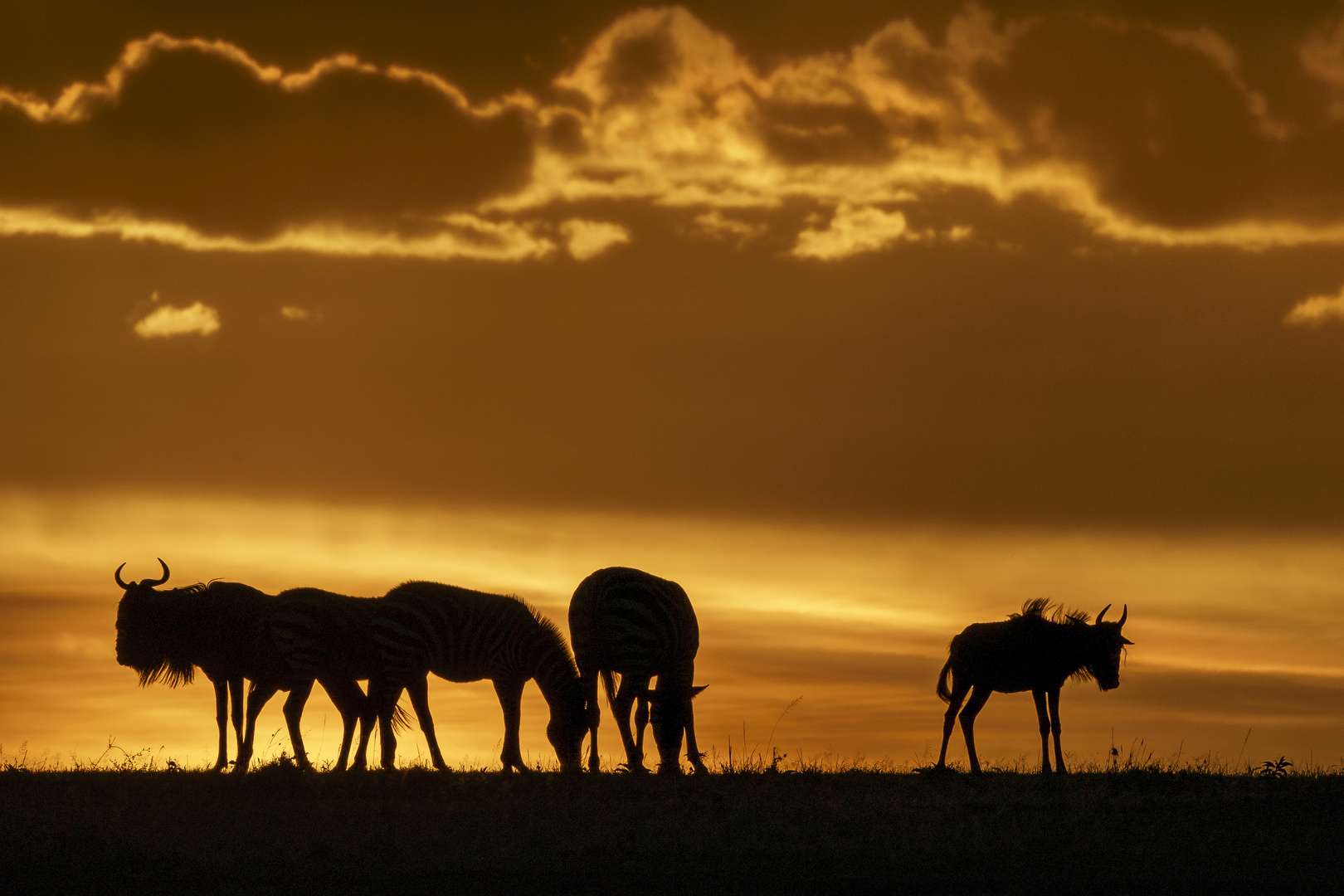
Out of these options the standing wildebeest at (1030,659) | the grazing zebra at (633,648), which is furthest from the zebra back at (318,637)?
the standing wildebeest at (1030,659)

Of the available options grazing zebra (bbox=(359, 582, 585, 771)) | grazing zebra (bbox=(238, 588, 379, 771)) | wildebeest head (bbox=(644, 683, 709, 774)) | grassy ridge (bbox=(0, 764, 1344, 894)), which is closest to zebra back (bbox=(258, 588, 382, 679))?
grazing zebra (bbox=(238, 588, 379, 771))

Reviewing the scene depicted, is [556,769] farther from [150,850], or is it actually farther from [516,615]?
[150,850]

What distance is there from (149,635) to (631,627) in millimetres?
6740

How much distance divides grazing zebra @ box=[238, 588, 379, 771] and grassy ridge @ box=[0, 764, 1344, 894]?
6.92 feet

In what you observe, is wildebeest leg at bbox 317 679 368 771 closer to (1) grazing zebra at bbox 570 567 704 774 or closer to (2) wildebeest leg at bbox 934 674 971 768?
(1) grazing zebra at bbox 570 567 704 774

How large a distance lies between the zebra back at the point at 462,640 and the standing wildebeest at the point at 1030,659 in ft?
19.6

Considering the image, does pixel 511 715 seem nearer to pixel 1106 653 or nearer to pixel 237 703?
pixel 237 703

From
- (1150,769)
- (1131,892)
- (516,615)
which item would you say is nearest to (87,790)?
(516,615)

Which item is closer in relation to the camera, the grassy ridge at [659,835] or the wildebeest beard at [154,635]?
the grassy ridge at [659,835]

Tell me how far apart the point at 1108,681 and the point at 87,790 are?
14.5m

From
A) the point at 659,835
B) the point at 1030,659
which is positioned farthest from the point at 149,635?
the point at 1030,659

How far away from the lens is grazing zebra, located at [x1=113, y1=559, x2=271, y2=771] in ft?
61.9

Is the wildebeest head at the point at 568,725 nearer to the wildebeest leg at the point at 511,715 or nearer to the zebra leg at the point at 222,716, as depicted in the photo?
the wildebeest leg at the point at 511,715

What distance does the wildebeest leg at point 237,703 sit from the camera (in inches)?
730
